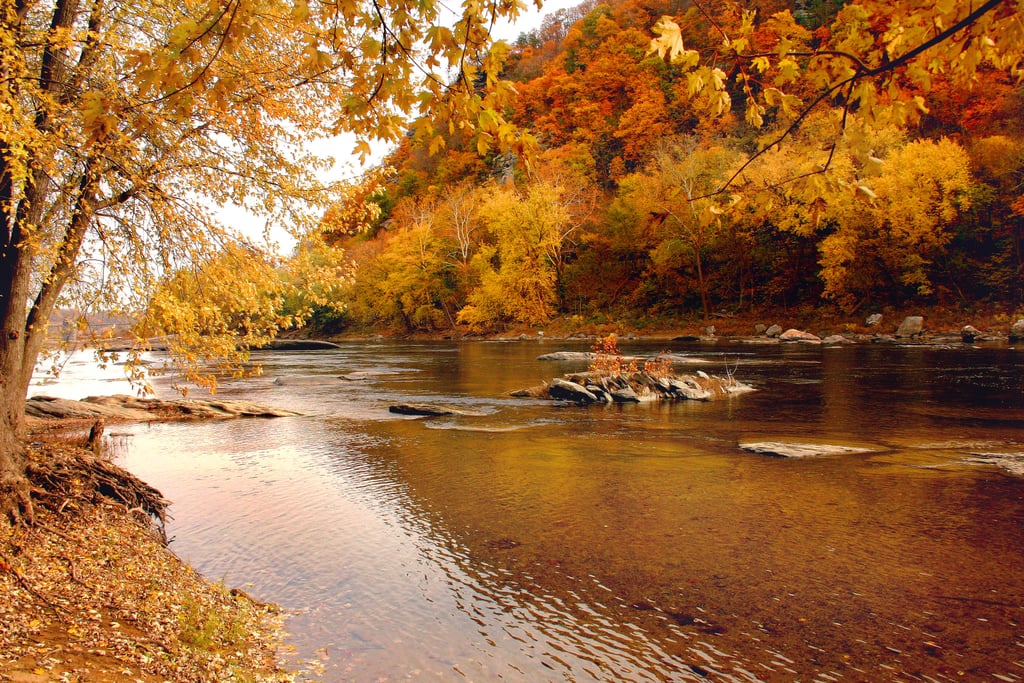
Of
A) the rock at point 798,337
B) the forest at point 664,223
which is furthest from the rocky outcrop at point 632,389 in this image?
the rock at point 798,337

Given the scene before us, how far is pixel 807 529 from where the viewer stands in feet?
24.5

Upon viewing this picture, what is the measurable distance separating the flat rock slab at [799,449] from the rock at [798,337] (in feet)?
106

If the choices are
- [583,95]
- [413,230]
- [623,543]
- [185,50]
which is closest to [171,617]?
[185,50]

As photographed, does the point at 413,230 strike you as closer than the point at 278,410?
No

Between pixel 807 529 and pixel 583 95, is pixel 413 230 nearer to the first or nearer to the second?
pixel 583 95

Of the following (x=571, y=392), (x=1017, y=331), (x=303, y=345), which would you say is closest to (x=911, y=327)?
(x=1017, y=331)

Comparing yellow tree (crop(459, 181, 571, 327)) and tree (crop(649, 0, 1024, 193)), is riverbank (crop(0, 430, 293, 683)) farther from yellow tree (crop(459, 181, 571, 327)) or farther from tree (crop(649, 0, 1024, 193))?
yellow tree (crop(459, 181, 571, 327))

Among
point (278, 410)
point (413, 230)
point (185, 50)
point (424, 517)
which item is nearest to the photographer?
point (185, 50)

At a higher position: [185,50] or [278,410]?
[185,50]

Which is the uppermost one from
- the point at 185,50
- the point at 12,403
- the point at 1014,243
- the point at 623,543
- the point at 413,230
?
the point at 413,230

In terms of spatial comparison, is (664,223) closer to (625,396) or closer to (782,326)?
(625,396)

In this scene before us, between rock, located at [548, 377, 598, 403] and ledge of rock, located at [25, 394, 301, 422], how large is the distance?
7511 millimetres

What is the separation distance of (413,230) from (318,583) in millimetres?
66297

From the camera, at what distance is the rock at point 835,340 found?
39406 mm
